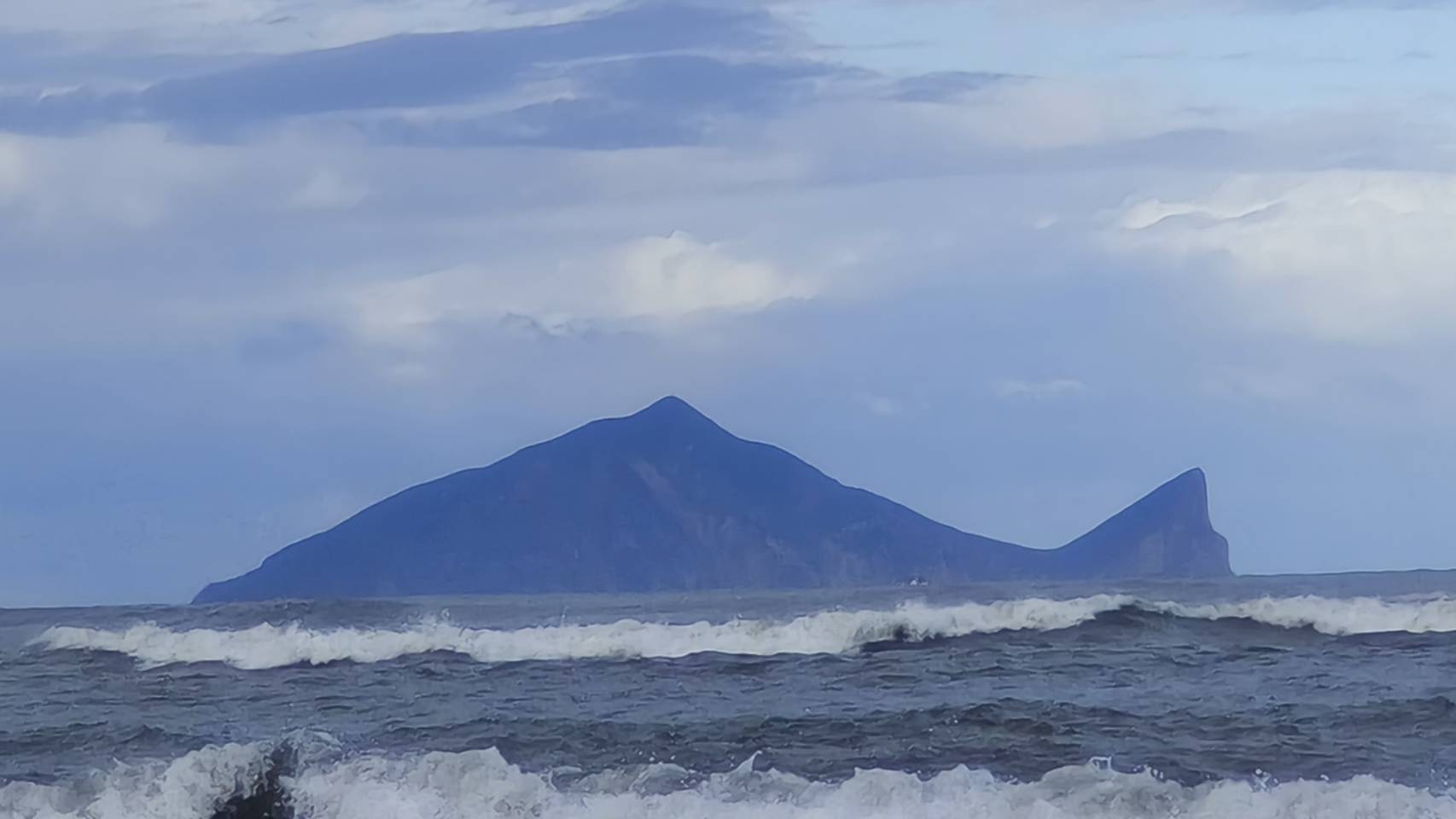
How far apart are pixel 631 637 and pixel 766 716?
30.6ft

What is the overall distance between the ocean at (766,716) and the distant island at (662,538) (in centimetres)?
7842

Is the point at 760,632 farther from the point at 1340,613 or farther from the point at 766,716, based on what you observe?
the point at 1340,613

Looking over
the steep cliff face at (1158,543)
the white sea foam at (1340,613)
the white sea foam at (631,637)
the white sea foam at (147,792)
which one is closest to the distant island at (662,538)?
the steep cliff face at (1158,543)

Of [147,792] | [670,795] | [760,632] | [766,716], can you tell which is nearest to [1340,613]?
[760,632]

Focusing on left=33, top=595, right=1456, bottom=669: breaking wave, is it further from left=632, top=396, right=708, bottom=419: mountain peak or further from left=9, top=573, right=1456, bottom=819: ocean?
left=632, top=396, right=708, bottom=419: mountain peak

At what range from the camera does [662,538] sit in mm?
124125

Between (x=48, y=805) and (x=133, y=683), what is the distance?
11.7 m

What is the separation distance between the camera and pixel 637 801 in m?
17.4

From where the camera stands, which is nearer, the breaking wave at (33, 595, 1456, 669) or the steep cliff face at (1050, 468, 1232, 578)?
the breaking wave at (33, 595, 1456, 669)

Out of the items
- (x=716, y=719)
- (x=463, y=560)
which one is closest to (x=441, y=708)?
(x=716, y=719)

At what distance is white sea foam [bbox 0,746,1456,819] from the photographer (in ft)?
54.0

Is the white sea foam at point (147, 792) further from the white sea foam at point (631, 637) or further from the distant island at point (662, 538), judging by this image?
the distant island at point (662, 538)

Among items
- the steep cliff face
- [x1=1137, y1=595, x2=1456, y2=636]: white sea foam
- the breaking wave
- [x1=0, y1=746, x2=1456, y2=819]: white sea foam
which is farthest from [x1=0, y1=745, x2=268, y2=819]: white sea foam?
the steep cliff face

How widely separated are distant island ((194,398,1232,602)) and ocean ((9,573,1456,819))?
7842 centimetres
